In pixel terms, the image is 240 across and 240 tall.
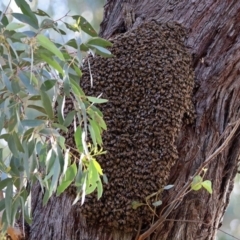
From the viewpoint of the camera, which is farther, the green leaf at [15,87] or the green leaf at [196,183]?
the green leaf at [196,183]

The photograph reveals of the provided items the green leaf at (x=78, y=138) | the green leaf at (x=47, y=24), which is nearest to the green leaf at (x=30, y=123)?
the green leaf at (x=78, y=138)

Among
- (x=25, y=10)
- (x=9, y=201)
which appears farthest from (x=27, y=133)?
(x=25, y=10)

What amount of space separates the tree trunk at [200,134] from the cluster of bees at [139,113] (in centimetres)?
5

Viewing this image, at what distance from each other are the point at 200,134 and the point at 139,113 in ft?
0.77

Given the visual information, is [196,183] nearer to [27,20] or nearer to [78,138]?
[78,138]

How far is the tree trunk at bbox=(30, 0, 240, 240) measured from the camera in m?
1.67

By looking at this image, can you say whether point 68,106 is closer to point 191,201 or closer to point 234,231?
point 191,201

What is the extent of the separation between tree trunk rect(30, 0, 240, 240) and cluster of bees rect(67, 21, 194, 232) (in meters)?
0.05

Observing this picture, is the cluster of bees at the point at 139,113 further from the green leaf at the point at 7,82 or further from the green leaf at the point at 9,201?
the green leaf at the point at 7,82

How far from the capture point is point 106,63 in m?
1.85

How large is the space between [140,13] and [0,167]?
43.4 inches

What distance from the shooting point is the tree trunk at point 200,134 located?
5.47ft

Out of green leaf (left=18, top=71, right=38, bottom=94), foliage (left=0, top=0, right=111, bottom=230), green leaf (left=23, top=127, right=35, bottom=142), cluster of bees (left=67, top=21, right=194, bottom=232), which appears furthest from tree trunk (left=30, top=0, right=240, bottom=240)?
green leaf (left=18, top=71, right=38, bottom=94)

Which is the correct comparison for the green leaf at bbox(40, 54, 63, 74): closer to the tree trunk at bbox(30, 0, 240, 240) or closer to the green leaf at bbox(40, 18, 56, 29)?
the green leaf at bbox(40, 18, 56, 29)
